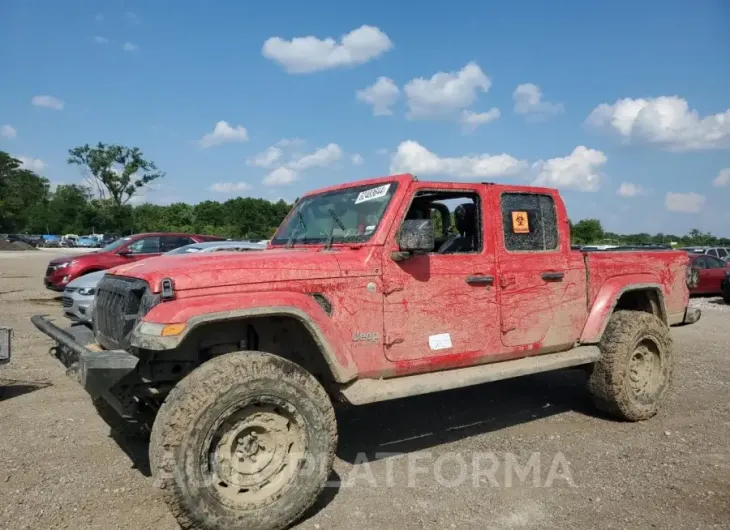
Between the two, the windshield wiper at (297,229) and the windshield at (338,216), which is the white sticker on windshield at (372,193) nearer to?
the windshield at (338,216)

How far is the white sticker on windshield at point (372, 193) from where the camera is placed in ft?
14.0

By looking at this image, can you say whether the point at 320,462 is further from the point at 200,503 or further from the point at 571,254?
the point at 571,254

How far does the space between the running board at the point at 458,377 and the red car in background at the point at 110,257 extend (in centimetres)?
1033

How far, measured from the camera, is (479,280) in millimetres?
4270

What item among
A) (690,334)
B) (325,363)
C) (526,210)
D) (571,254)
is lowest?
(690,334)

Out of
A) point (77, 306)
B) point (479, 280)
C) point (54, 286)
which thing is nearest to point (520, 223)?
point (479, 280)

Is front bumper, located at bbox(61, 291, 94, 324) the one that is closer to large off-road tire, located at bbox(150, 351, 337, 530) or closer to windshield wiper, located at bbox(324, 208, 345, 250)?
windshield wiper, located at bbox(324, 208, 345, 250)

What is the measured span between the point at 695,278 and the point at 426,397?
305 cm

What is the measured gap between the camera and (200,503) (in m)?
3.03

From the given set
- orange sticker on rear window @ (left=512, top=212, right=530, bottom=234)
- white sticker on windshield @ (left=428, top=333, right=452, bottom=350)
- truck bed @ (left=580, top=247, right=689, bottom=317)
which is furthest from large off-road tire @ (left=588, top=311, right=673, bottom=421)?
white sticker on windshield @ (left=428, top=333, right=452, bottom=350)

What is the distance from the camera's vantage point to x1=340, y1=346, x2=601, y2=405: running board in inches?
144

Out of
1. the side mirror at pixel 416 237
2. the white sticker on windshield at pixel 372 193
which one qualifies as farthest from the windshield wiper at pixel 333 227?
the side mirror at pixel 416 237

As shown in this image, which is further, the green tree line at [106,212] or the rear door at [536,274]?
the green tree line at [106,212]

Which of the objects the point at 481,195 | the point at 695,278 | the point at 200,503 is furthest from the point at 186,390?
the point at 695,278
